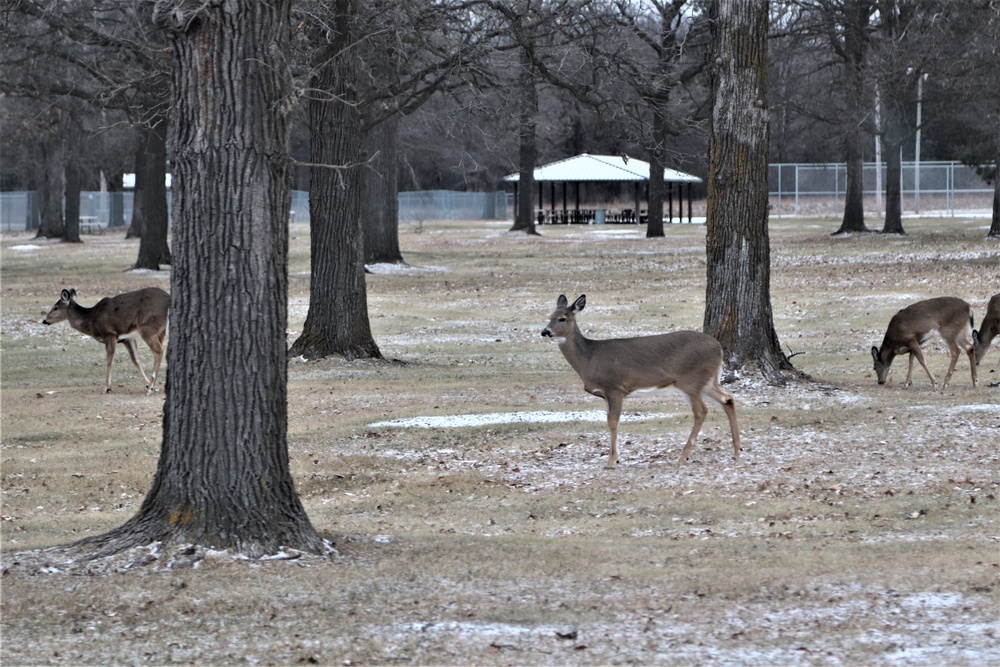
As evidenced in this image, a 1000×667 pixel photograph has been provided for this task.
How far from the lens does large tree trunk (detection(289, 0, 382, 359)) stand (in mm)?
18188

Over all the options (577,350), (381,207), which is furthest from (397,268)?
(577,350)

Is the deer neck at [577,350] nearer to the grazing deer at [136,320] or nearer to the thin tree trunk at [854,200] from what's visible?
the grazing deer at [136,320]

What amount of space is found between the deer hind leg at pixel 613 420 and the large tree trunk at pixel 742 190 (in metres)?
3.72

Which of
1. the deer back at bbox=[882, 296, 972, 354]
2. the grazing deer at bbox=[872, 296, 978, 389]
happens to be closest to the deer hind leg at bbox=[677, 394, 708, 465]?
the grazing deer at bbox=[872, 296, 978, 389]

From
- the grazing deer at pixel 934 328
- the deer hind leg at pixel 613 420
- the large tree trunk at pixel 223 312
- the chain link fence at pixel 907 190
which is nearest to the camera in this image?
the large tree trunk at pixel 223 312

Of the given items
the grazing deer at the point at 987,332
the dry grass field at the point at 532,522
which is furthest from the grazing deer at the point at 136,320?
the grazing deer at the point at 987,332

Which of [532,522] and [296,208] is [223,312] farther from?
[296,208]

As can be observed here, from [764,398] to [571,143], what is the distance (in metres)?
71.0

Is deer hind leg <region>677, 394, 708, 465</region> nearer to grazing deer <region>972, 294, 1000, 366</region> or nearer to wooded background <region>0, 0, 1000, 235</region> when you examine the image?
wooded background <region>0, 0, 1000, 235</region>

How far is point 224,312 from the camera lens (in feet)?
25.0

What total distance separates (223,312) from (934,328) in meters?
10.2

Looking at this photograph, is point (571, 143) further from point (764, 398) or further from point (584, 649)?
point (584, 649)

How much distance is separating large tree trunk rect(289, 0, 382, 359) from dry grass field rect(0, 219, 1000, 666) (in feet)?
1.59

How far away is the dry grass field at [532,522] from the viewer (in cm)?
623
